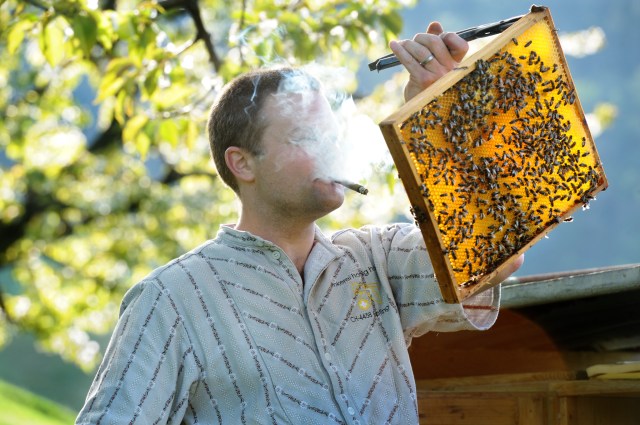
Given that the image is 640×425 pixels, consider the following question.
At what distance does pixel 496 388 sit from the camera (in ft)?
11.2

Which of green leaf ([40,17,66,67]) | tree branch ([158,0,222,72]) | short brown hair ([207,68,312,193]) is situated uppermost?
green leaf ([40,17,66,67])

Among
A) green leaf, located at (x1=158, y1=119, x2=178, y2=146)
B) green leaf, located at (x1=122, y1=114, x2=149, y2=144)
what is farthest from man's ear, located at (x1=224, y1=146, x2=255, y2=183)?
green leaf, located at (x1=122, y1=114, x2=149, y2=144)

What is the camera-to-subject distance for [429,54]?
2.89 meters

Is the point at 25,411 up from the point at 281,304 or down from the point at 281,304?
down

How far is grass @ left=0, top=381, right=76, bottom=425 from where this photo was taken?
16391mm

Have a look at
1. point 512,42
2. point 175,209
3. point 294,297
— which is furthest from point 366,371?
point 175,209

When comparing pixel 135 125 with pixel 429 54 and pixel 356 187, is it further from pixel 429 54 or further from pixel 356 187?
pixel 429 54

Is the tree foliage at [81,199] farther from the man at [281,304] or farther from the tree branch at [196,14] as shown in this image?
the man at [281,304]

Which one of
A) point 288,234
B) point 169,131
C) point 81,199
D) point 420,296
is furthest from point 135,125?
point 81,199

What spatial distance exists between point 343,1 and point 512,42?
287 centimetres

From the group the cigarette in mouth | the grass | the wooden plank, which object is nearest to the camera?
the cigarette in mouth

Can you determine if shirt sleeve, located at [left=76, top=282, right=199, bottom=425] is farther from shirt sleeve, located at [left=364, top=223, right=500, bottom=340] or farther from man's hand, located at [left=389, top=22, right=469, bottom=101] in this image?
man's hand, located at [left=389, top=22, right=469, bottom=101]

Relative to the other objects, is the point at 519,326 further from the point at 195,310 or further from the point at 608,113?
the point at 608,113

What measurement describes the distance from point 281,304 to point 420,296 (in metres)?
0.52
